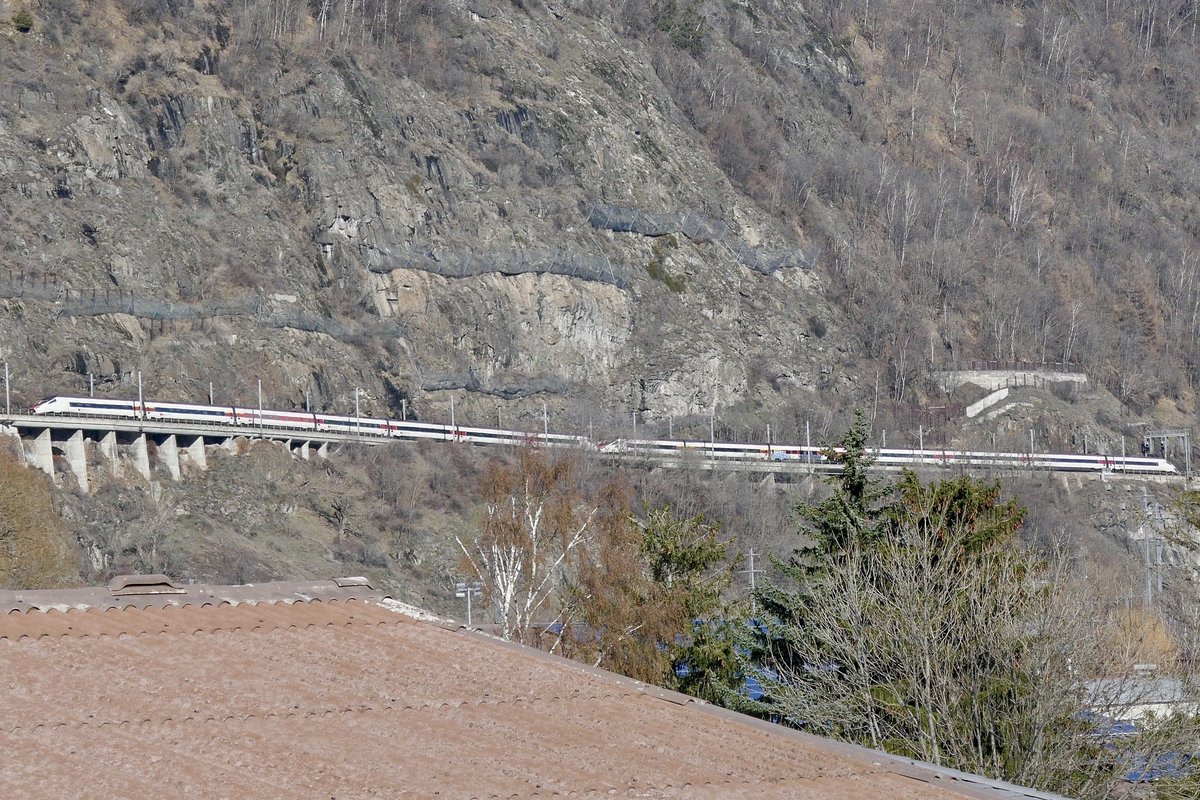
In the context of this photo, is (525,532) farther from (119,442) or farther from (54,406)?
(119,442)

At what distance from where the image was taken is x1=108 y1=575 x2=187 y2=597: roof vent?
44.9 ft

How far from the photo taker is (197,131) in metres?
85.9

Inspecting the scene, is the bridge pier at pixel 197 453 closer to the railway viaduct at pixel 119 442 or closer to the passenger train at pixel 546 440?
the railway viaduct at pixel 119 442

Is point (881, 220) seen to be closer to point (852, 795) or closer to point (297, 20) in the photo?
point (297, 20)

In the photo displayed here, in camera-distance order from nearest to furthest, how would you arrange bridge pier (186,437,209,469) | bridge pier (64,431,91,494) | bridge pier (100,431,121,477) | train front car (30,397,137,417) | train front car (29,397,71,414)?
train front car (29,397,71,414)
train front car (30,397,137,417)
bridge pier (64,431,91,494)
bridge pier (100,431,121,477)
bridge pier (186,437,209,469)

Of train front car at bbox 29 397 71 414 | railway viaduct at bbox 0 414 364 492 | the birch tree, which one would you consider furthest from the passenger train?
the birch tree

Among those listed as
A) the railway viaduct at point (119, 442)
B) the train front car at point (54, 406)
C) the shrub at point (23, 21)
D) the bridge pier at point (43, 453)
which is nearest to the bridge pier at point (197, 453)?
the railway viaduct at point (119, 442)

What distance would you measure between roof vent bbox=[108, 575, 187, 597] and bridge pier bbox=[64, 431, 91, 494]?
5185cm

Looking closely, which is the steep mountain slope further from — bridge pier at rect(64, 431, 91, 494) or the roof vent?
the roof vent

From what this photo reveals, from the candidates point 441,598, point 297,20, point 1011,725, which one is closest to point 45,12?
point 297,20

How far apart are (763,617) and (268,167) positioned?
6476 cm

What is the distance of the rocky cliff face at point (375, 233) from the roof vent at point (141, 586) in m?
56.2

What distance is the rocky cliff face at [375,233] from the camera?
75.5m

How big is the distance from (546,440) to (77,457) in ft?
71.9
